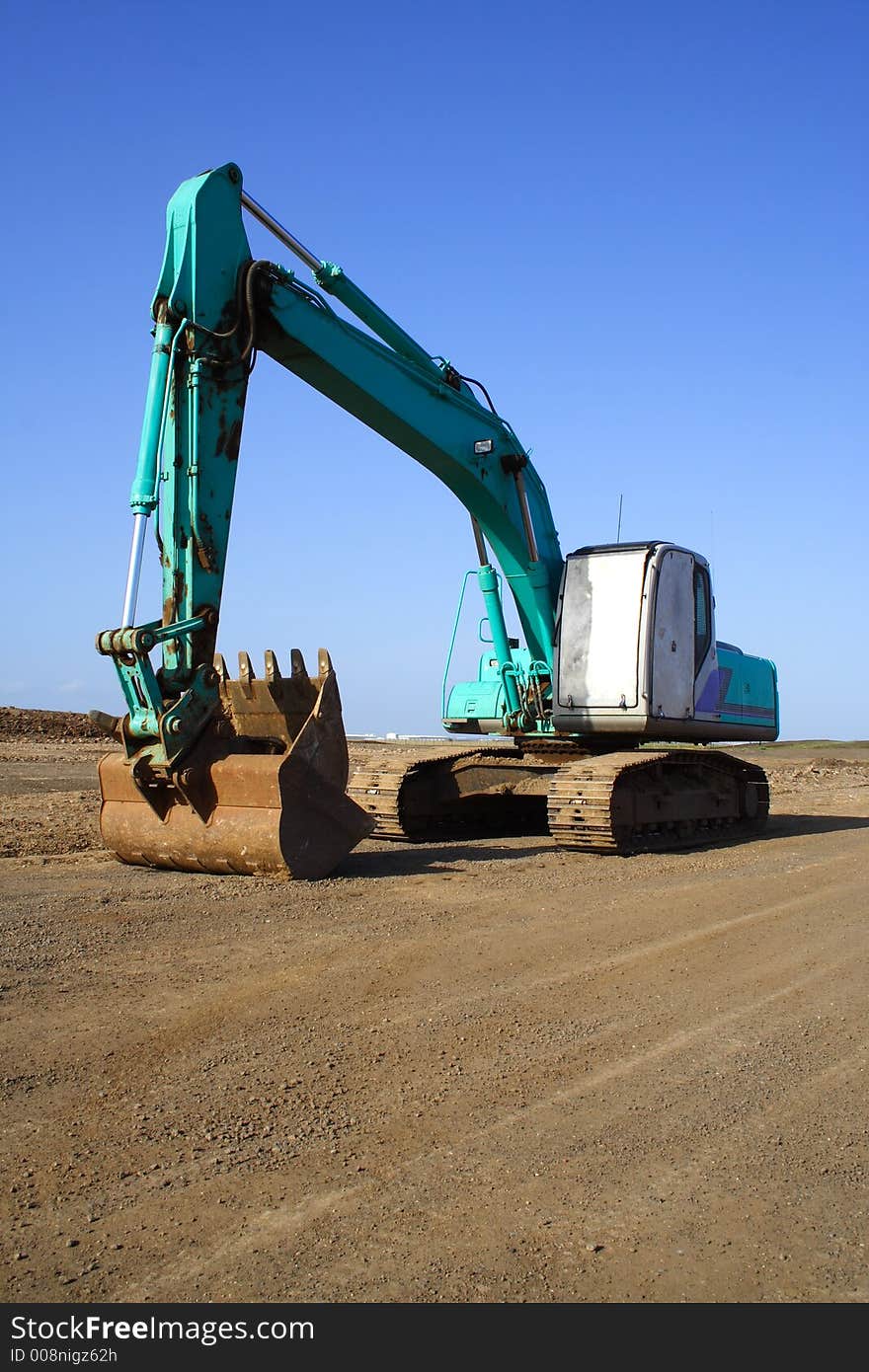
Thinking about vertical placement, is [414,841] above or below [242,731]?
below

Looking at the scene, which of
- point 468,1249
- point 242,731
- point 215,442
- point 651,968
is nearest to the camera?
point 468,1249

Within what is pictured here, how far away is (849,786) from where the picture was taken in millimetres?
23734

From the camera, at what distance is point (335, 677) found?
968 centimetres

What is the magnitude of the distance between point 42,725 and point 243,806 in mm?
21500

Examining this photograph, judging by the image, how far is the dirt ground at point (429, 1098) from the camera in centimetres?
301

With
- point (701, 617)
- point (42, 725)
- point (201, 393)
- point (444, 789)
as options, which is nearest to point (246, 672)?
point (201, 393)

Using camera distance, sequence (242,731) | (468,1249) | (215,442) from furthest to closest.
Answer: (242,731) < (215,442) < (468,1249)

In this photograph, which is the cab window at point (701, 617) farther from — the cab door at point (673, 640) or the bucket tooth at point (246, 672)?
the bucket tooth at point (246, 672)

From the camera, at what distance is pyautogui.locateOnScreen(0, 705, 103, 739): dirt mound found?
28141mm

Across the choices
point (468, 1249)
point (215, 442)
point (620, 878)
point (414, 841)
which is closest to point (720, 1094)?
point (468, 1249)

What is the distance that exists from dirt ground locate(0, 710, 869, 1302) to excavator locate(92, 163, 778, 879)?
998 millimetres

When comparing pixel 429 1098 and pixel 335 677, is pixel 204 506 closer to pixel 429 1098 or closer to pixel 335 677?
pixel 335 677

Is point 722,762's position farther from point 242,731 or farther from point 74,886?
point 74,886
